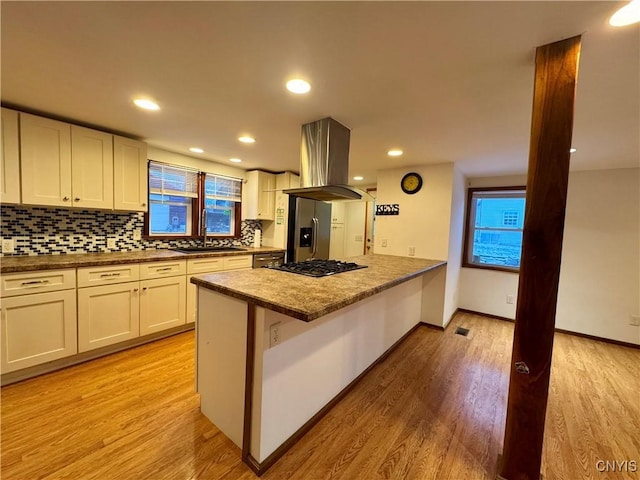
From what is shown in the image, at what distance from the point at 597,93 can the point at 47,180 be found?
403cm

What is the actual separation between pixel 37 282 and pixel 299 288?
2.16m

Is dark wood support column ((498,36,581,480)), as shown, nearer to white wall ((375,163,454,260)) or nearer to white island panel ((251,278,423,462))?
white island panel ((251,278,423,462))

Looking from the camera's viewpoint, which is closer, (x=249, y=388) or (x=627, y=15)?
(x=627, y=15)

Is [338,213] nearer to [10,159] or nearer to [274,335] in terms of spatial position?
[274,335]

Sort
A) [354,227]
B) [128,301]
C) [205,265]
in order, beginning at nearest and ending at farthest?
[128,301], [205,265], [354,227]

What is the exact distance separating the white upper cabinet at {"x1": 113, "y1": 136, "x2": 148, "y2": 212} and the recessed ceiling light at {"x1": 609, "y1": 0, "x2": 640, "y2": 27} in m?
3.50

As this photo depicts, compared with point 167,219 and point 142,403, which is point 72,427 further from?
point 167,219

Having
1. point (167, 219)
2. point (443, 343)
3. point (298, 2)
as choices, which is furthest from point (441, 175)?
point (167, 219)

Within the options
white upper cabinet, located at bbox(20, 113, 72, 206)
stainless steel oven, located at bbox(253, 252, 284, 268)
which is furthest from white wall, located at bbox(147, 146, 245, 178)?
stainless steel oven, located at bbox(253, 252, 284, 268)

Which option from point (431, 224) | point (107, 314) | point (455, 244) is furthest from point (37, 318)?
point (455, 244)

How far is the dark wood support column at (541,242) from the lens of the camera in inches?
46.0

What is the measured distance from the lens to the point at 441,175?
10.9 feet

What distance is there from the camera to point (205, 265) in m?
3.15

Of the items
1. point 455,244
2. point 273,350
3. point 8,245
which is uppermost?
point 455,244
